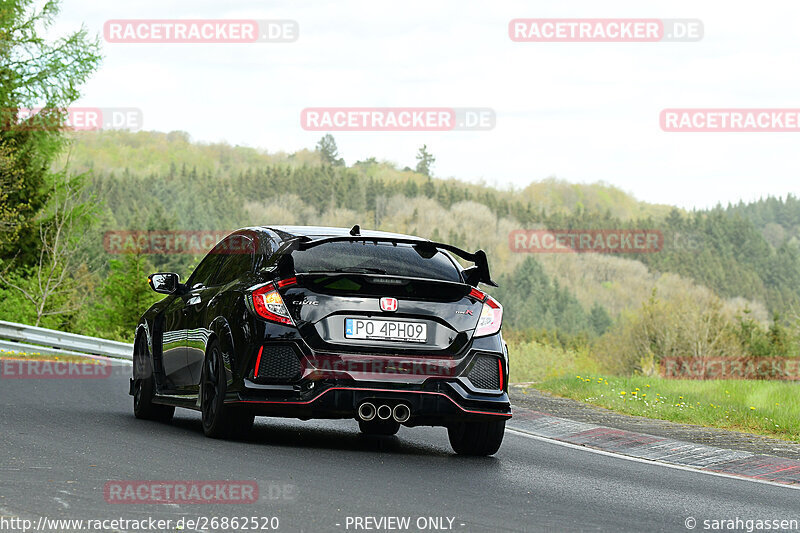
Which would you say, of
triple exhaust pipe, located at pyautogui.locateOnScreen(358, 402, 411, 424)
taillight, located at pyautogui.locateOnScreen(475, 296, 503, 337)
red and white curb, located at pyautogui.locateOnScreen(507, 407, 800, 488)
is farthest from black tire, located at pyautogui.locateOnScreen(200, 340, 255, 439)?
red and white curb, located at pyautogui.locateOnScreen(507, 407, 800, 488)

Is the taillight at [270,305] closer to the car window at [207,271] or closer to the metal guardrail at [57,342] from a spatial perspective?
the car window at [207,271]

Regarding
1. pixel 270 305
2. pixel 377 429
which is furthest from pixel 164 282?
pixel 377 429

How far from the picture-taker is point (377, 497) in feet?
20.7

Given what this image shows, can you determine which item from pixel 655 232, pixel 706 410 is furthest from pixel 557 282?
pixel 706 410

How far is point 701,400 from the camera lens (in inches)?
519

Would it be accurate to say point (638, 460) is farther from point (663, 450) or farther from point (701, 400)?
point (701, 400)

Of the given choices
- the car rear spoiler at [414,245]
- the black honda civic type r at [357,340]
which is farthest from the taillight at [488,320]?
the car rear spoiler at [414,245]

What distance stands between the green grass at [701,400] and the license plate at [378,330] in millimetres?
4592

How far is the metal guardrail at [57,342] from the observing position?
22.9m

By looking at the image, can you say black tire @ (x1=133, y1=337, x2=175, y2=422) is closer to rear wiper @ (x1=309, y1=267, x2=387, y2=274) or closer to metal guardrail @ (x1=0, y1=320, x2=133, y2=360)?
rear wiper @ (x1=309, y1=267, x2=387, y2=274)

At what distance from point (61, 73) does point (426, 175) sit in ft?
481

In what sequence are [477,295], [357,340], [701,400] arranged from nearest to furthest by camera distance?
[357,340], [477,295], [701,400]

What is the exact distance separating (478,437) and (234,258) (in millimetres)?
2481

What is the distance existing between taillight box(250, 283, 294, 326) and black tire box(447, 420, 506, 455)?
→ 1791 mm
